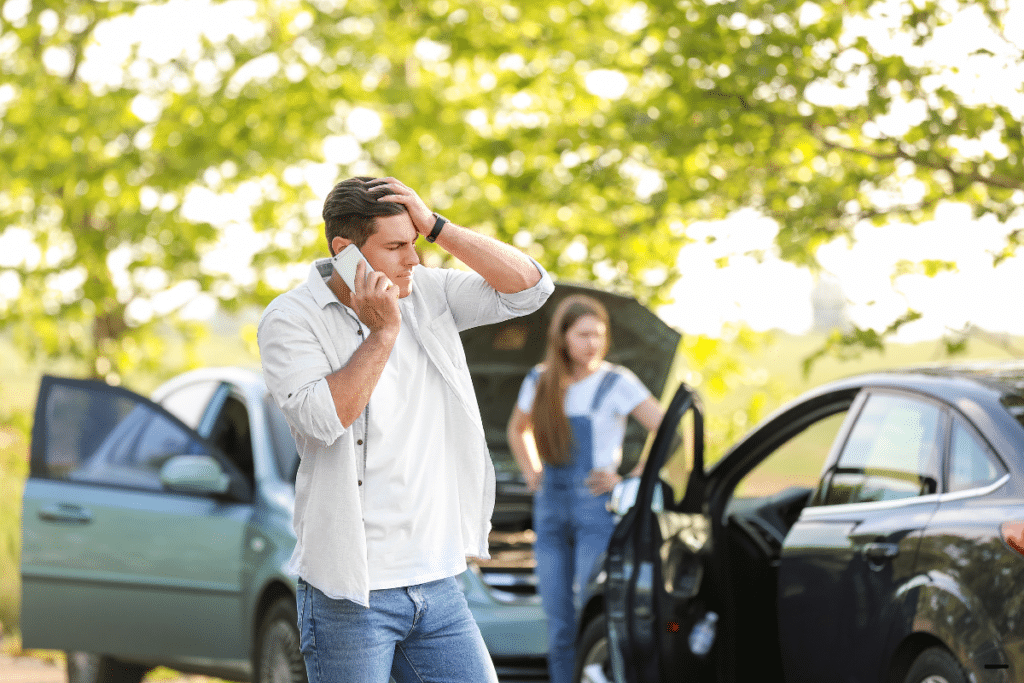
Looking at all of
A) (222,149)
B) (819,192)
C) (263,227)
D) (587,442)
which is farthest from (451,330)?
(263,227)

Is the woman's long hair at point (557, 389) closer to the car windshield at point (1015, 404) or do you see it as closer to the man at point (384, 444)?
the car windshield at point (1015, 404)

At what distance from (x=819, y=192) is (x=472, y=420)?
480cm

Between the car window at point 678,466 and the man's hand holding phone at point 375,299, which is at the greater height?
the man's hand holding phone at point 375,299

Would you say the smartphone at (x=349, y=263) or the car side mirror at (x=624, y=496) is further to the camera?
the car side mirror at (x=624, y=496)

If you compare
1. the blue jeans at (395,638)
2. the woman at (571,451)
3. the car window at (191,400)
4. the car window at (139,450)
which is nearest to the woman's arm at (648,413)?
the woman at (571,451)

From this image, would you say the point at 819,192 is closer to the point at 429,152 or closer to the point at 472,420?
the point at 472,420

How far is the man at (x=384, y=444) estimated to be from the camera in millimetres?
2611

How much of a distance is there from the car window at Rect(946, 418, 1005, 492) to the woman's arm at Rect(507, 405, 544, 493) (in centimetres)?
234

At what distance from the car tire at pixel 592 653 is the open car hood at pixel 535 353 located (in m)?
1.15

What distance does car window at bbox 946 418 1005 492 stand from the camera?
3402 millimetres

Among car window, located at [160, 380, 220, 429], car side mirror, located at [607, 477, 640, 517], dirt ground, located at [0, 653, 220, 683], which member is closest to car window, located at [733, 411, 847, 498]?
dirt ground, located at [0, 653, 220, 683]

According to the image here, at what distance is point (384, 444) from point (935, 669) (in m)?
1.73

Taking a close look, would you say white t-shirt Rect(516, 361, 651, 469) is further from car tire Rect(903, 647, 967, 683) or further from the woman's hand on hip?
car tire Rect(903, 647, 967, 683)

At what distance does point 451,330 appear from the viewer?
2.94 m
